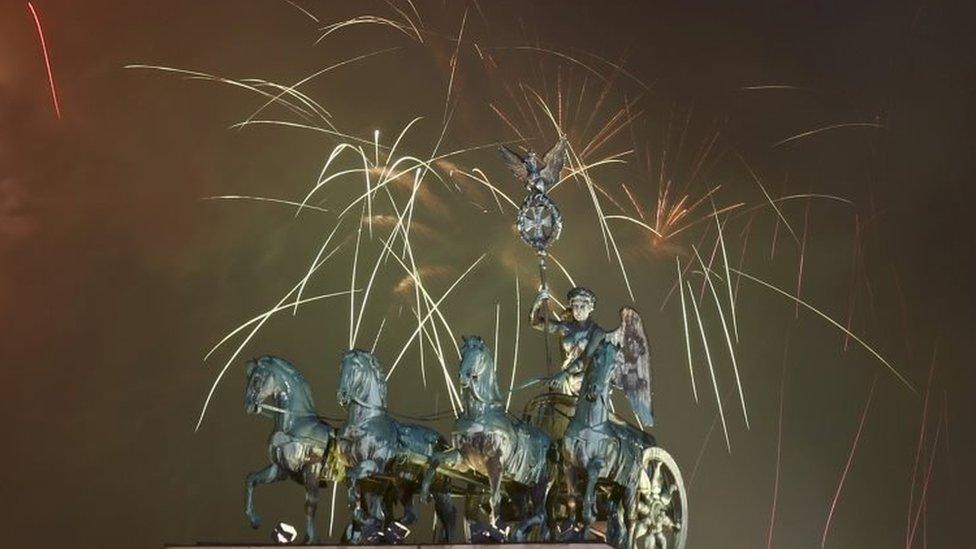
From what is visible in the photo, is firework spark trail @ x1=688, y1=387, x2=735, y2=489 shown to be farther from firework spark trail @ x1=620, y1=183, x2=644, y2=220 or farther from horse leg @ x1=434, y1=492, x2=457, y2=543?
horse leg @ x1=434, y1=492, x2=457, y2=543

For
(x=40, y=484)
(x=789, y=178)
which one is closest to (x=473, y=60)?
(x=789, y=178)

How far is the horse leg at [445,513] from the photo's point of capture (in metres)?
12.0

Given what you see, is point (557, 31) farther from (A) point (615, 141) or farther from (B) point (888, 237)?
(B) point (888, 237)

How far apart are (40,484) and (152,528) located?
1042 millimetres

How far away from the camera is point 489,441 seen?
→ 11258mm

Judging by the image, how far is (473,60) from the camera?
17.3m

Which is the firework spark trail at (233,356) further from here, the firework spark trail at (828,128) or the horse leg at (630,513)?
the firework spark trail at (828,128)

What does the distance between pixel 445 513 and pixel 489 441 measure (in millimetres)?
1025

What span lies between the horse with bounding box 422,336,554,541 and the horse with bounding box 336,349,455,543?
28cm

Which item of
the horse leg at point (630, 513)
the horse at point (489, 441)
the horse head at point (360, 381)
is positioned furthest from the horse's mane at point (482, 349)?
the horse leg at point (630, 513)

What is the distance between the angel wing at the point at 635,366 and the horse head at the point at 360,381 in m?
1.82

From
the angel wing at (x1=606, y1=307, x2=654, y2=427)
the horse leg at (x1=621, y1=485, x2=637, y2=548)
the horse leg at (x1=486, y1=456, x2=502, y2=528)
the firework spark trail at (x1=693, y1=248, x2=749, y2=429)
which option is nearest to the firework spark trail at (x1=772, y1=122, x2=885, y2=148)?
the firework spark trail at (x1=693, y1=248, x2=749, y2=429)

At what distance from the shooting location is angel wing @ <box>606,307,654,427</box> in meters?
12.4

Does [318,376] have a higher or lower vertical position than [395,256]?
lower
